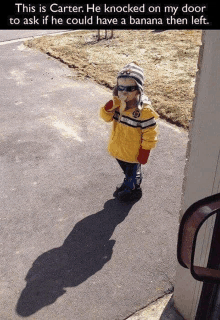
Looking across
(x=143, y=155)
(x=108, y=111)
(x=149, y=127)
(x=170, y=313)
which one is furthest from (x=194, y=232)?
(x=108, y=111)

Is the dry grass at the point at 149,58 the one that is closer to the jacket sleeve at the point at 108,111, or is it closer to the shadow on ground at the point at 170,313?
the jacket sleeve at the point at 108,111

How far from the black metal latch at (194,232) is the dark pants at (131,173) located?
2.89 meters

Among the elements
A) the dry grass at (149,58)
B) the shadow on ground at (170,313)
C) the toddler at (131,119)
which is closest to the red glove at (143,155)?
the toddler at (131,119)

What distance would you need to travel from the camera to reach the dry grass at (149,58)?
6724mm

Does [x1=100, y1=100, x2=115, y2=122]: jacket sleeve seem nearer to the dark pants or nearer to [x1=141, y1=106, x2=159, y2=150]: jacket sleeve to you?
[x1=141, y1=106, x2=159, y2=150]: jacket sleeve

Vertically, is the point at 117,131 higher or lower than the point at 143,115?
lower

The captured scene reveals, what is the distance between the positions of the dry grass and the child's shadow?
2.48m

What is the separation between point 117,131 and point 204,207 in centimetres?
279

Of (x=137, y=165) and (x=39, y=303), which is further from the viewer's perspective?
(x=137, y=165)

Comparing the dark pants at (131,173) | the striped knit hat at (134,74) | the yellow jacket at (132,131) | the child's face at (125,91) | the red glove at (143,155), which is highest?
the striped knit hat at (134,74)

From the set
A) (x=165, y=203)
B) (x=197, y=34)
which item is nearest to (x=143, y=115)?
(x=165, y=203)

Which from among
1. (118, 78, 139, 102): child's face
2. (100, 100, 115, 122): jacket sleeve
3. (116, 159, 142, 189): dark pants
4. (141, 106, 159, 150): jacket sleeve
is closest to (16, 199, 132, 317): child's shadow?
(116, 159, 142, 189): dark pants
